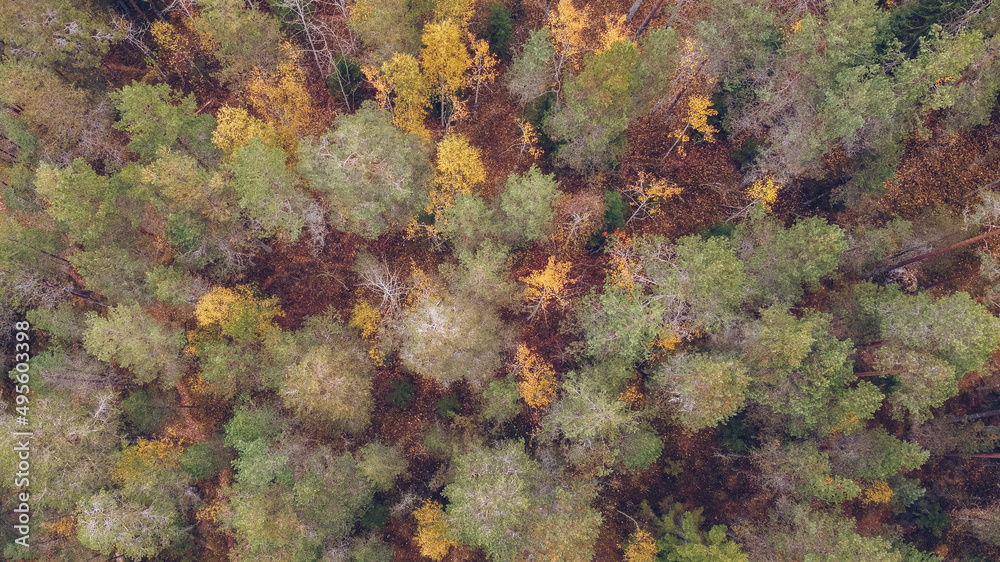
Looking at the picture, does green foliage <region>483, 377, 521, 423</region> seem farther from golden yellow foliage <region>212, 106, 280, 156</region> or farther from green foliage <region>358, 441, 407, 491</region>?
golden yellow foliage <region>212, 106, 280, 156</region>

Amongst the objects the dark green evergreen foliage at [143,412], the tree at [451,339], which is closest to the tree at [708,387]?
the tree at [451,339]

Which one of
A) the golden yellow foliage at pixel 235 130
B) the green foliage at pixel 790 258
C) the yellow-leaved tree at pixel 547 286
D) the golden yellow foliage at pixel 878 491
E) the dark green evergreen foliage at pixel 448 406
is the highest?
the golden yellow foliage at pixel 235 130

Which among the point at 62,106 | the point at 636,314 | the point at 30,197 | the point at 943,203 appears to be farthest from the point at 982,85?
the point at 30,197

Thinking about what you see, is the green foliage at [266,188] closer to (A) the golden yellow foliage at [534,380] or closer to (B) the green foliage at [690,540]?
(A) the golden yellow foliage at [534,380]

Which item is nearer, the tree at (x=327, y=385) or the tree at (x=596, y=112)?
the tree at (x=596, y=112)

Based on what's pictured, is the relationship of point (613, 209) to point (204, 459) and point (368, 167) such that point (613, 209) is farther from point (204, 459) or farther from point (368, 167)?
point (204, 459)

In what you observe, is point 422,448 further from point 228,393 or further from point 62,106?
point 62,106

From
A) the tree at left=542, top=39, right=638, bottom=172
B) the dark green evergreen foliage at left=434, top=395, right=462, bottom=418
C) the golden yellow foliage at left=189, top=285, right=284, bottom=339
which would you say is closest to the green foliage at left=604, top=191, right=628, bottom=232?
the tree at left=542, top=39, right=638, bottom=172
